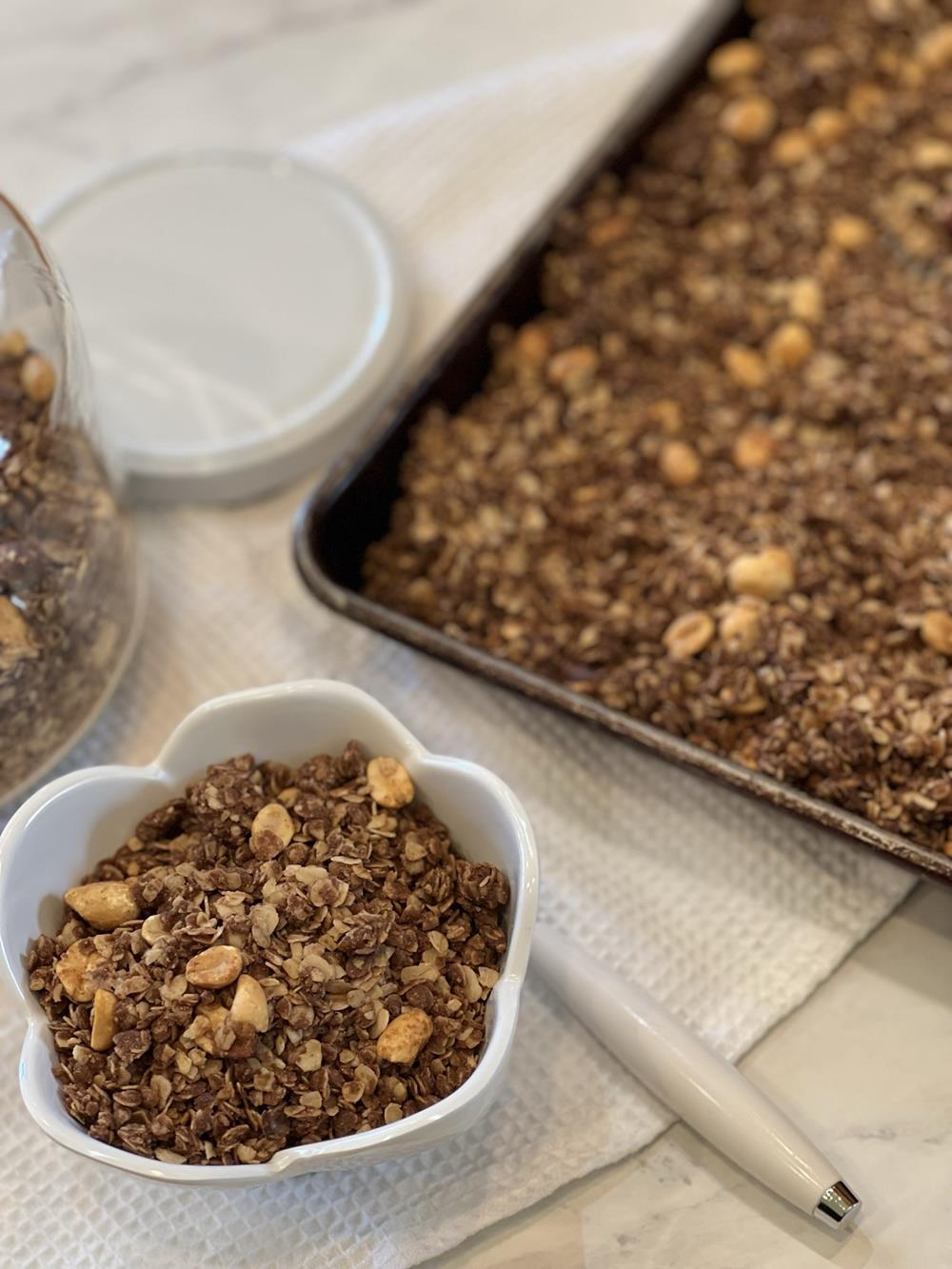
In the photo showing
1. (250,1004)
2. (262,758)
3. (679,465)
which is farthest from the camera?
(679,465)

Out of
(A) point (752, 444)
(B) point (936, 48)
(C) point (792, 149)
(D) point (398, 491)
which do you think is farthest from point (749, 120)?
(D) point (398, 491)

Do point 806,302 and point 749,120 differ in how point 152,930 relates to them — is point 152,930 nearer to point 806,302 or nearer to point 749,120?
point 806,302

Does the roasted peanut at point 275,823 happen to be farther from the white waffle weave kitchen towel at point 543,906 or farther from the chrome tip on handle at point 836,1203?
the chrome tip on handle at point 836,1203

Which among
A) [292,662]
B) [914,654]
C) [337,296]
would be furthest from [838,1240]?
[337,296]

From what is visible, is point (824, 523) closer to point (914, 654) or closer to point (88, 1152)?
point (914, 654)

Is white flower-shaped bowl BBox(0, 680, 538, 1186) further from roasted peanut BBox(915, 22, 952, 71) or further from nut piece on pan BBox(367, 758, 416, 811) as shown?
roasted peanut BBox(915, 22, 952, 71)
